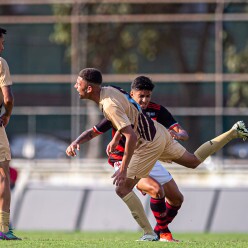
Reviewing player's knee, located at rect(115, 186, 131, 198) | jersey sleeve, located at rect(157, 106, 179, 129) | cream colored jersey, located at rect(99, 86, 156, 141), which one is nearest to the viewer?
cream colored jersey, located at rect(99, 86, 156, 141)

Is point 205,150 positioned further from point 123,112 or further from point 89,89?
point 89,89

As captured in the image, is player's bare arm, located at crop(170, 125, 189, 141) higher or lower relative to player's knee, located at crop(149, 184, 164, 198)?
higher

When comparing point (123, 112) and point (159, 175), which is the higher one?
point (123, 112)

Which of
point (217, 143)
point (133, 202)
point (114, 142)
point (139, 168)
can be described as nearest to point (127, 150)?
point (114, 142)

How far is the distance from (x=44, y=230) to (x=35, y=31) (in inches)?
272

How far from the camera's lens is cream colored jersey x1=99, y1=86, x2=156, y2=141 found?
457 inches

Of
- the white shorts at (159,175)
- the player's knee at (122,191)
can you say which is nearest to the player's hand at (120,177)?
the player's knee at (122,191)

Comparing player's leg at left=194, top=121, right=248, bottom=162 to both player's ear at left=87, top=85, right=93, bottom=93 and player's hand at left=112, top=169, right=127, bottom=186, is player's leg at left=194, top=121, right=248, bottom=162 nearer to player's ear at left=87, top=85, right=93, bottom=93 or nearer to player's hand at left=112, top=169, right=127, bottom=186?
player's hand at left=112, top=169, right=127, bottom=186

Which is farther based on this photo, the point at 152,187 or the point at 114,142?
the point at 152,187

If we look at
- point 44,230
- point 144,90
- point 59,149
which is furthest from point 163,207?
point 59,149

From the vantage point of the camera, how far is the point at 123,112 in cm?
1168

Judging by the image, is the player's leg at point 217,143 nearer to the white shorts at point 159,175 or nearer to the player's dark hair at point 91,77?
the white shorts at point 159,175

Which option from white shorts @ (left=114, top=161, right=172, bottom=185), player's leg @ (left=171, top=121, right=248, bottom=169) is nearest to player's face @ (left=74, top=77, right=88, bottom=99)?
player's leg @ (left=171, top=121, right=248, bottom=169)

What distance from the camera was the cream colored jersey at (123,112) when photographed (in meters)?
11.6
